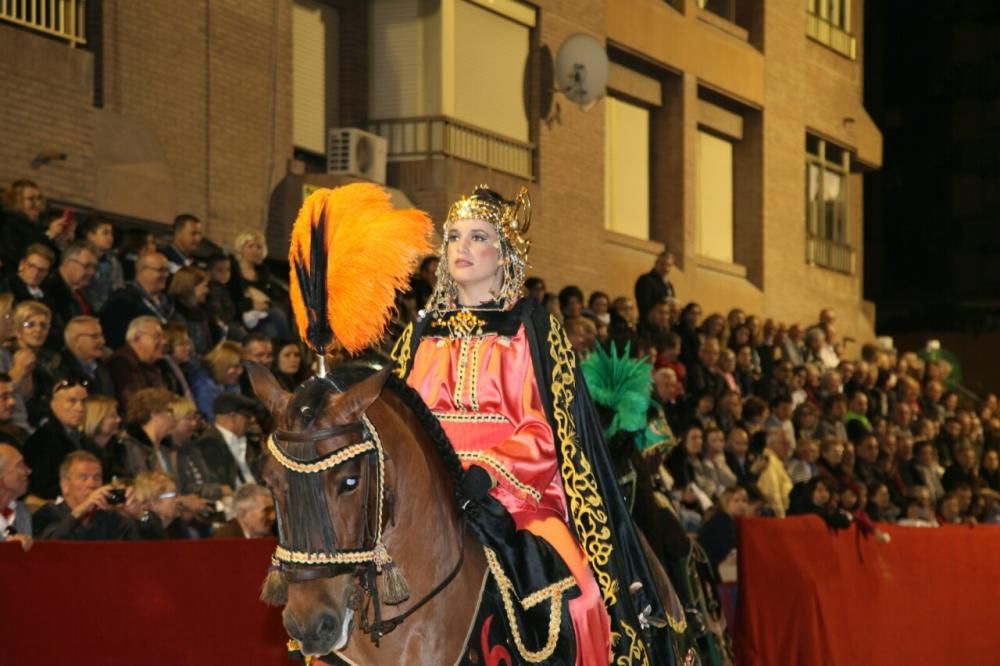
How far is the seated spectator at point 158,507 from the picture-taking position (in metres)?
9.53

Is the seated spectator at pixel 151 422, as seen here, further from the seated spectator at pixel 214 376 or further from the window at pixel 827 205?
the window at pixel 827 205

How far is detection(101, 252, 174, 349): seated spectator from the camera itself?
1247 centimetres

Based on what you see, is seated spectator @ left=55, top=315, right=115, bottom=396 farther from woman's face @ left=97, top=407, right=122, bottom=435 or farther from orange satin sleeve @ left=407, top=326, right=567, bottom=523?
orange satin sleeve @ left=407, top=326, right=567, bottom=523

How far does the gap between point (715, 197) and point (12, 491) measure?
22.5 meters

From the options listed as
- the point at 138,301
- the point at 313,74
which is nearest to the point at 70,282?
the point at 138,301

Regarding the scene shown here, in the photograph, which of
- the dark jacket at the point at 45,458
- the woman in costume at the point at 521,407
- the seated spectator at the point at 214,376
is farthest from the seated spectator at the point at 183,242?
the woman in costume at the point at 521,407

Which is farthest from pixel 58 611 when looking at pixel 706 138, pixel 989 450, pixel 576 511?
pixel 706 138

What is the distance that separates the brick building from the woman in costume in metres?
8.97

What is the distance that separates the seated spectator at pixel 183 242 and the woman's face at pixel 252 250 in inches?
27.0

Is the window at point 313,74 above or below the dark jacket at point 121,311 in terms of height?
above

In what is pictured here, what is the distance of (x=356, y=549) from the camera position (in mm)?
5742

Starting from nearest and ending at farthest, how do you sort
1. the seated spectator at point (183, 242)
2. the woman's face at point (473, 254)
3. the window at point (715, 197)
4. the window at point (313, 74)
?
1. the woman's face at point (473, 254)
2. the seated spectator at point (183, 242)
3. the window at point (313, 74)
4. the window at point (715, 197)

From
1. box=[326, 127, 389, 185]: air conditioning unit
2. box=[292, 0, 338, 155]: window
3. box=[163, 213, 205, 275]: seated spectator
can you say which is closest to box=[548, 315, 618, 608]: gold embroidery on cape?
box=[163, 213, 205, 275]: seated spectator

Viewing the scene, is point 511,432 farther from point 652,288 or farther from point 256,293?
point 652,288
